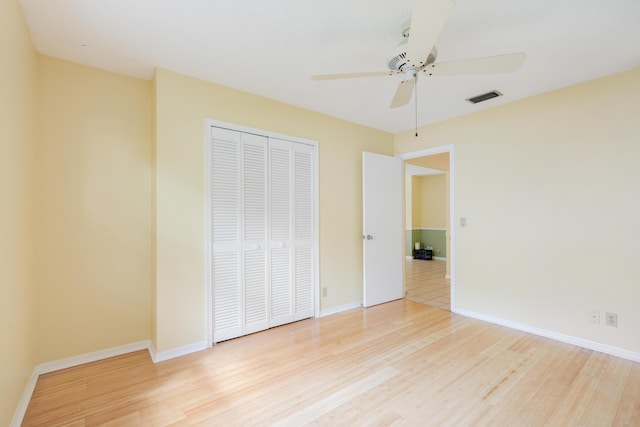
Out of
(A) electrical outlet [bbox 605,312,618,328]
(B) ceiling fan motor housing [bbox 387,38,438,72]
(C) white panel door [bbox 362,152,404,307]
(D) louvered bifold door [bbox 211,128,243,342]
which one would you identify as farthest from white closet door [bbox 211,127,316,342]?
(A) electrical outlet [bbox 605,312,618,328]

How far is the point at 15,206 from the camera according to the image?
Result: 1.66 metres

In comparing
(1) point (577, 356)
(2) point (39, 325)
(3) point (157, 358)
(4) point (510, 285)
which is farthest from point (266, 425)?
(4) point (510, 285)

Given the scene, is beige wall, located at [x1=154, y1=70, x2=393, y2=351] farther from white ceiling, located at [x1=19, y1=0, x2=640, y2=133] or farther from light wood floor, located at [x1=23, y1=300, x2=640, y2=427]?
light wood floor, located at [x1=23, y1=300, x2=640, y2=427]

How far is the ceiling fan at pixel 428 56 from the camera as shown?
1.25m

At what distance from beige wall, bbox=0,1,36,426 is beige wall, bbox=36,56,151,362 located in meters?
0.15

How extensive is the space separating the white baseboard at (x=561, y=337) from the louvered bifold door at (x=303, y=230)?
1952 mm

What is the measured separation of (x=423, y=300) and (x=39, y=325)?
4171 millimetres

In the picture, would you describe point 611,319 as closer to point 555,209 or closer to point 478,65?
point 555,209

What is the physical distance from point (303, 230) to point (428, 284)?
298 cm

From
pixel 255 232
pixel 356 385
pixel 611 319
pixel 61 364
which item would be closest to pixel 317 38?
pixel 255 232

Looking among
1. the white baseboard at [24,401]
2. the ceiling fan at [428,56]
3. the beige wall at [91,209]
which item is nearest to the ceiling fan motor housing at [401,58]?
the ceiling fan at [428,56]

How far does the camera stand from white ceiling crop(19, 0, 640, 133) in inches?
66.7

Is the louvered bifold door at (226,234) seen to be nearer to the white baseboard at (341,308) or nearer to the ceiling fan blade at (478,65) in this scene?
the white baseboard at (341,308)

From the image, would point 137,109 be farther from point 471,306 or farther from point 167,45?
point 471,306
